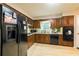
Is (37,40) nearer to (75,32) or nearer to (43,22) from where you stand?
(43,22)

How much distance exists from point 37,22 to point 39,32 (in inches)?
31.0

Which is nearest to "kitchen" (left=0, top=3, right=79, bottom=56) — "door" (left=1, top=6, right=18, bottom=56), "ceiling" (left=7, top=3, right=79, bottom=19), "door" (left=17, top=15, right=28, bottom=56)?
"ceiling" (left=7, top=3, right=79, bottom=19)

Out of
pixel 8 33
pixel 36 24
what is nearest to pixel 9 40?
pixel 8 33

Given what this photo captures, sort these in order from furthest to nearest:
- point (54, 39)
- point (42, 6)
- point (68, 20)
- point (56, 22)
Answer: point (56, 22), point (54, 39), point (68, 20), point (42, 6)

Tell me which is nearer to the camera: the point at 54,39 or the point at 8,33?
the point at 8,33

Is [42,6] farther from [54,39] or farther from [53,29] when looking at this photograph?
[53,29]

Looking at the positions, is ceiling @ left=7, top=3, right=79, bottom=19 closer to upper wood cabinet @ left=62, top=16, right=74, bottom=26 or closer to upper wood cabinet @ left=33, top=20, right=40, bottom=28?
upper wood cabinet @ left=62, top=16, right=74, bottom=26

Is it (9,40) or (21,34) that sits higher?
(21,34)

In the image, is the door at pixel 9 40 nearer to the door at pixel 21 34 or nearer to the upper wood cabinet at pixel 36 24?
the door at pixel 21 34

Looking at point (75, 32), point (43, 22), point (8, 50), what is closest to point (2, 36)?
point (8, 50)

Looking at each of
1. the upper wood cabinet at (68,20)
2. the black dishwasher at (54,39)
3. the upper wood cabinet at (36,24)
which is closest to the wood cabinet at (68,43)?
the black dishwasher at (54,39)

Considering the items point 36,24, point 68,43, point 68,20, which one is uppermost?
point 68,20

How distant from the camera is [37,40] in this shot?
8586mm

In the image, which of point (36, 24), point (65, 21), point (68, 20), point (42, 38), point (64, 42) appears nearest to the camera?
point (68, 20)
